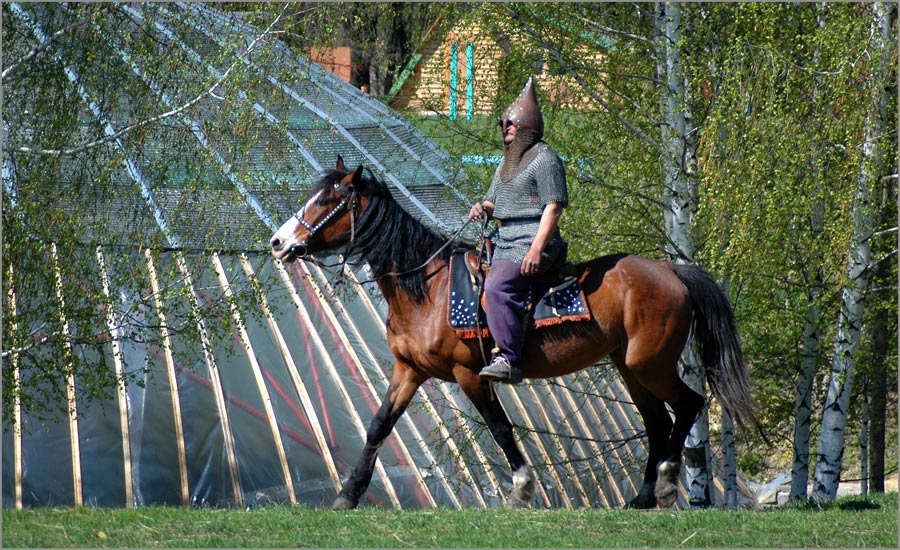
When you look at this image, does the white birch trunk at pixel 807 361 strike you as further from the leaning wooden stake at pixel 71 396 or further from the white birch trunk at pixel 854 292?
the leaning wooden stake at pixel 71 396

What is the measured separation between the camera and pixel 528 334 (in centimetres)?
780

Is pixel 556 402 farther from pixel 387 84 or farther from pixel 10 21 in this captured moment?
pixel 387 84

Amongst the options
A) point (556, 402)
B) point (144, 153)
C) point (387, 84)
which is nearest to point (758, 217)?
point (556, 402)

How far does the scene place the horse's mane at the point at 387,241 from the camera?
25.7 ft

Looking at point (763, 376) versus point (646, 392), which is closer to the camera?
point (646, 392)

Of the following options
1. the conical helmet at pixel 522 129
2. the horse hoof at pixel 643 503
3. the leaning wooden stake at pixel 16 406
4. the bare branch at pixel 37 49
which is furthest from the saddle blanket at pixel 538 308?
the bare branch at pixel 37 49

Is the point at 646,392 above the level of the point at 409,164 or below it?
below

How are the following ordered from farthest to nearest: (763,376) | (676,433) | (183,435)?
(763,376)
(183,435)
(676,433)

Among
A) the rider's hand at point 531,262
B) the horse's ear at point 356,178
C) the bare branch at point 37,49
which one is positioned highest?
the bare branch at point 37,49

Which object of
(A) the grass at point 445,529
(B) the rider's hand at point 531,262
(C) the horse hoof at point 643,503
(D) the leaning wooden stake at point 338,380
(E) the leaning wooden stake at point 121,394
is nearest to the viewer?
(A) the grass at point 445,529

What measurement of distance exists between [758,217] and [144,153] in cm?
587

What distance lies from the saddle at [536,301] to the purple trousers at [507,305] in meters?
0.13

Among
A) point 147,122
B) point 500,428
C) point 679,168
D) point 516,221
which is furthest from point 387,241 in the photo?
point 679,168

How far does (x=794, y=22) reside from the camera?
13.3 m
